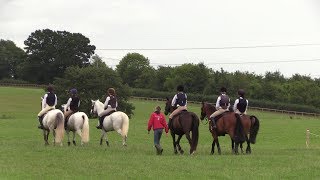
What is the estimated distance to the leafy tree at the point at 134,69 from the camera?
144250mm

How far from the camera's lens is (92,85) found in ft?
261

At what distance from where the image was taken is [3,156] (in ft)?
59.9

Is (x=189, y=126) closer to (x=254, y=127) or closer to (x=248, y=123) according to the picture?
(x=248, y=123)

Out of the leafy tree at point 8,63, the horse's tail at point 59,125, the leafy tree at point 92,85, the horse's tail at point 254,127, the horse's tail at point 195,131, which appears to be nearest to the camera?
the horse's tail at point 195,131

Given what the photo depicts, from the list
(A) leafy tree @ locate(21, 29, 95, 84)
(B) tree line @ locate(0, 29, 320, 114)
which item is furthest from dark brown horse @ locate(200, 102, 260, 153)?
(A) leafy tree @ locate(21, 29, 95, 84)

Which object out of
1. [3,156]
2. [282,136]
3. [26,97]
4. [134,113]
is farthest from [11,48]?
[3,156]

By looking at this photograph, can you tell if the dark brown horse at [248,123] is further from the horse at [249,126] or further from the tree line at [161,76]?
the tree line at [161,76]

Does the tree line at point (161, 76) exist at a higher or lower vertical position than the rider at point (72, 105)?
higher

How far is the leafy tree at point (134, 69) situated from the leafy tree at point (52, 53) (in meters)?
22.4

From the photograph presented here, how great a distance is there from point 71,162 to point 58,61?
10806 cm

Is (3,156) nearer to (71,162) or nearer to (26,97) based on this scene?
(71,162)

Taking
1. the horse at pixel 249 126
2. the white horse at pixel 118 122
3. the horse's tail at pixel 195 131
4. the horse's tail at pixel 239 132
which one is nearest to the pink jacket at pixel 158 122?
the horse's tail at pixel 195 131

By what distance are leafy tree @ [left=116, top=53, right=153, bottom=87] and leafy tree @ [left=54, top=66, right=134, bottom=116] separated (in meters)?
57.7

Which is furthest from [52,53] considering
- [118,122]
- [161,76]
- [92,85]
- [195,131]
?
[195,131]
